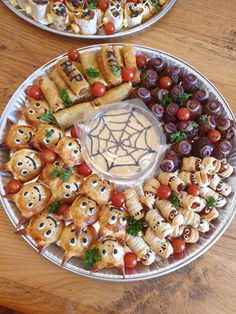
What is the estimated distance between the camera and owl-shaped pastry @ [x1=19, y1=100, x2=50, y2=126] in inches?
58.1

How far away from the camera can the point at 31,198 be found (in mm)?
1321

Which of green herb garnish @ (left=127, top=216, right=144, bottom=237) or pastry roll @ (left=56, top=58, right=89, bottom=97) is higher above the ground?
pastry roll @ (left=56, top=58, right=89, bottom=97)

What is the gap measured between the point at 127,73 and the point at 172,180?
1.57 feet

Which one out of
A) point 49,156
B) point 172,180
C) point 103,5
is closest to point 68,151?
point 49,156

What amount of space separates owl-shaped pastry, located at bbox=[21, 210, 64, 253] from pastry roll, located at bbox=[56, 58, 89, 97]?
52 centimetres

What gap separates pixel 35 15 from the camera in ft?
5.53

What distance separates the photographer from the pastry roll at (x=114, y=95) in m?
1.54

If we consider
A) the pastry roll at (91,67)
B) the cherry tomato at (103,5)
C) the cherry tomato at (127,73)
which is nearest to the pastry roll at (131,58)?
the cherry tomato at (127,73)

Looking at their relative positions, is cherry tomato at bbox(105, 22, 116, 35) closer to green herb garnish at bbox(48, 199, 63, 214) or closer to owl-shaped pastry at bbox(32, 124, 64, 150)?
owl-shaped pastry at bbox(32, 124, 64, 150)

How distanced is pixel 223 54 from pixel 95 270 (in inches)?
43.9

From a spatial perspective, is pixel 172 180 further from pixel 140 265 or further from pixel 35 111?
pixel 35 111

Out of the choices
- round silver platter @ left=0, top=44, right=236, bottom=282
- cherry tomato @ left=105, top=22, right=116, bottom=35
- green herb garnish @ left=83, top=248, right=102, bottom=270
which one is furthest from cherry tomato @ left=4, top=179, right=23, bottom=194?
cherry tomato @ left=105, top=22, right=116, bottom=35

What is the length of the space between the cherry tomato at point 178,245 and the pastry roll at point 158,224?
0.16 feet

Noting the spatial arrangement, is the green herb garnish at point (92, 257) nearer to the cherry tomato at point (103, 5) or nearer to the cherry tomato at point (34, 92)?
the cherry tomato at point (34, 92)
